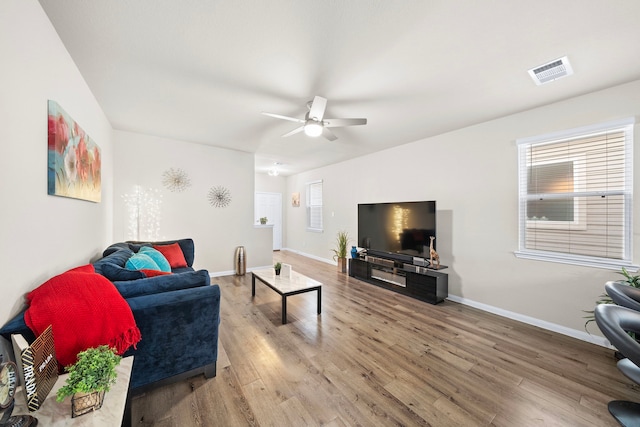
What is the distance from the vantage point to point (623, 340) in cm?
116

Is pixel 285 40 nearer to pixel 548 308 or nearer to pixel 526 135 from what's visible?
pixel 526 135

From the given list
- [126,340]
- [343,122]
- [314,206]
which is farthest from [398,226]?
[126,340]

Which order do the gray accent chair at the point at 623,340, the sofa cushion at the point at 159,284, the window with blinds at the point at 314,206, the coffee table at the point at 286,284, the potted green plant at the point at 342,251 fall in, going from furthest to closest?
the window with blinds at the point at 314,206 → the potted green plant at the point at 342,251 → the coffee table at the point at 286,284 → the sofa cushion at the point at 159,284 → the gray accent chair at the point at 623,340

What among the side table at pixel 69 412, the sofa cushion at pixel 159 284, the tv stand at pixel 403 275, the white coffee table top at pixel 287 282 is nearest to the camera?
the side table at pixel 69 412

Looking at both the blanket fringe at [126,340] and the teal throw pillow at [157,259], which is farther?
the teal throw pillow at [157,259]

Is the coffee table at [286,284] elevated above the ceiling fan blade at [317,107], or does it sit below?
below

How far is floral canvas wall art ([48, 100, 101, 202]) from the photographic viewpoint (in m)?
1.62

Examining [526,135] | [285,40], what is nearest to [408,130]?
[526,135]

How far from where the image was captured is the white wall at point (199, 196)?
3936mm

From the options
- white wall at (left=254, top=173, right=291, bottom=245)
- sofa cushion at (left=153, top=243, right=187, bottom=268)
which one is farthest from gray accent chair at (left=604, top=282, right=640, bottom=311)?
white wall at (left=254, top=173, right=291, bottom=245)

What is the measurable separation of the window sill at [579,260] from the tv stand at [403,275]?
0.97 m

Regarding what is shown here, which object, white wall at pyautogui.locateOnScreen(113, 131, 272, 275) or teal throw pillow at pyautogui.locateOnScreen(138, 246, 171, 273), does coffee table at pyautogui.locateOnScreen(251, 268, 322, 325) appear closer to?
teal throw pillow at pyautogui.locateOnScreen(138, 246, 171, 273)

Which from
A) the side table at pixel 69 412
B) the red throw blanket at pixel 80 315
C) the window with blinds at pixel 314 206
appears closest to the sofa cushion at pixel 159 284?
the red throw blanket at pixel 80 315

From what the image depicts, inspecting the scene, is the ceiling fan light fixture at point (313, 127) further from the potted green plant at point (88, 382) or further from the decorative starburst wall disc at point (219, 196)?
the decorative starburst wall disc at point (219, 196)
